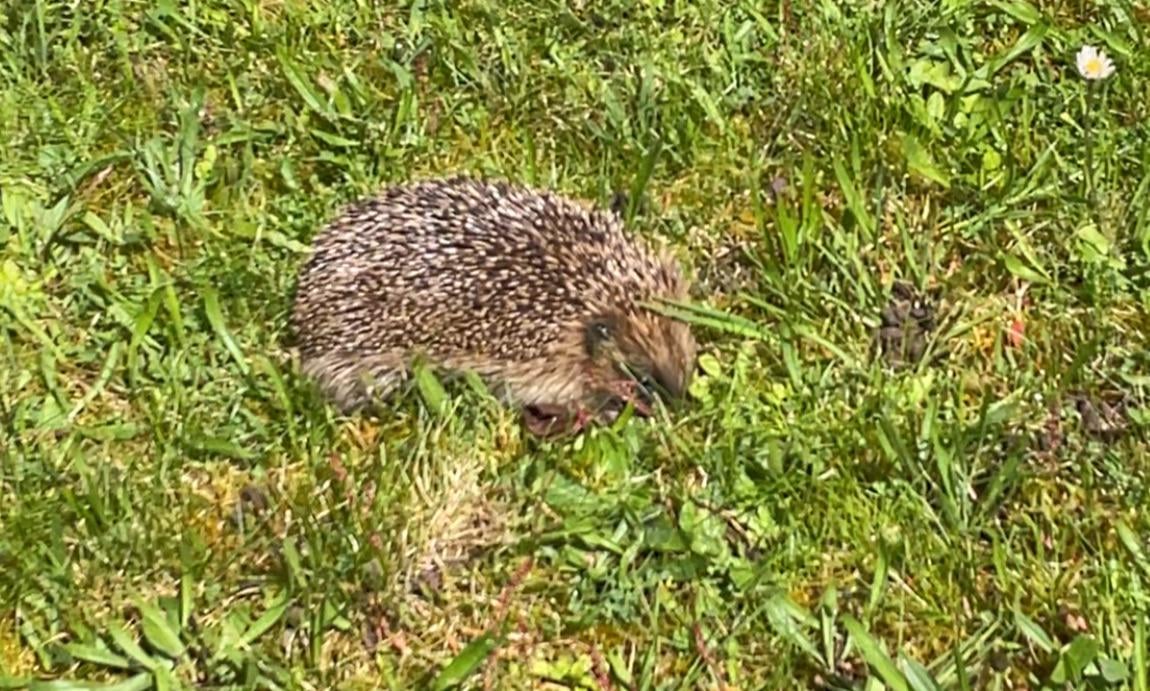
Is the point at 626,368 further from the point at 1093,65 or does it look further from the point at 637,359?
the point at 1093,65

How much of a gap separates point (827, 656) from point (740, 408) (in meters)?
0.80

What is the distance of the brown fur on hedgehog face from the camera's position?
4602 mm

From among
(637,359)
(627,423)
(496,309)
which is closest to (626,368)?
(637,359)

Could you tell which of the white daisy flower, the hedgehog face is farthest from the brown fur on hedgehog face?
the white daisy flower

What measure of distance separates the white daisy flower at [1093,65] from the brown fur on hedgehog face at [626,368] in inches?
61.1

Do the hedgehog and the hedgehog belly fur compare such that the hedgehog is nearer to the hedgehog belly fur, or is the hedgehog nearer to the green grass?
the hedgehog belly fur

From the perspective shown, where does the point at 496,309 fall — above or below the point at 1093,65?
below

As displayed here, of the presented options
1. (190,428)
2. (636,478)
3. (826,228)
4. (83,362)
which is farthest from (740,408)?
(83,362)

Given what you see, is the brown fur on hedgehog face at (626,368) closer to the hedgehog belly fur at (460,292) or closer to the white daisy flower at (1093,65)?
the hedgehog belly fur at (460,292)

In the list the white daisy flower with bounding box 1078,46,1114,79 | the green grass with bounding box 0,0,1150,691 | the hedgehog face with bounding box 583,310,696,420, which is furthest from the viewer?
the white daisy flower with bounding box 1078,46,1114,79

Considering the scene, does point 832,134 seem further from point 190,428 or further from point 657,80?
point 190,428

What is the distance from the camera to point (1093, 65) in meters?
5.15

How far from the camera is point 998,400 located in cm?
454

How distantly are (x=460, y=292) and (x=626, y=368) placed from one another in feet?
1.70
